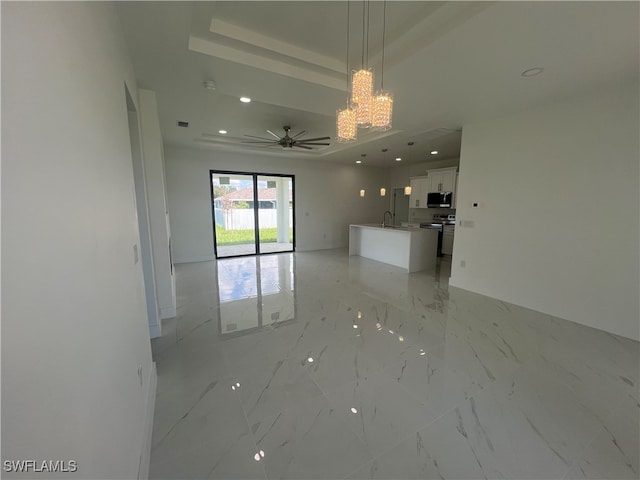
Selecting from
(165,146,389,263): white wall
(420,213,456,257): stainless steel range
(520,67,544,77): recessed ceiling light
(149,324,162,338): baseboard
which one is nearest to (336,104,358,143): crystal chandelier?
(520,67,544,77): recessed ceiling light

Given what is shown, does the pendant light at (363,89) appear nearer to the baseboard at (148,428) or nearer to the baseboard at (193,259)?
the baseboard at (148,428)

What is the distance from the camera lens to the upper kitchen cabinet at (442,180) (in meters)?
6.65

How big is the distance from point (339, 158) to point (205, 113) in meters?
4.07

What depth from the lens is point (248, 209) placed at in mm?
6969

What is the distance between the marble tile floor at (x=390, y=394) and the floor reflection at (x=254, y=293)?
0.16 ft

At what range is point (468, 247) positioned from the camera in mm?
4273

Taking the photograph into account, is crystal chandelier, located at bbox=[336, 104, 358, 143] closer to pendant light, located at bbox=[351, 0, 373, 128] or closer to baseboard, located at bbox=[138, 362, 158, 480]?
pendant light, located at bbox=[351, 0, 373, 128]

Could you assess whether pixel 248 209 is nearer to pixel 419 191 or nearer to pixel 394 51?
pixel 419 191

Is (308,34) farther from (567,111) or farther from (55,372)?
(567,111)

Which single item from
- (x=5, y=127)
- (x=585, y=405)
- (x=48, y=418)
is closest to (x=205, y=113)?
(x=5, y=127)

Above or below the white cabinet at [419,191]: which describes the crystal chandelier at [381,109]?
above

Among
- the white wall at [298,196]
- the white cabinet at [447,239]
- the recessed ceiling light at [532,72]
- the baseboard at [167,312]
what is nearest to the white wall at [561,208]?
the recessed ceiling light at [532,72]

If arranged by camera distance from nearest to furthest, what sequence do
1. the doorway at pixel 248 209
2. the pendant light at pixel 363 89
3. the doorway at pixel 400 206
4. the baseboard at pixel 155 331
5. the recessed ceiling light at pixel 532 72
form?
the pendant light at pixel 363 89, the recessed ceiling light at pixel 532 72, the baseboard at pixel 155 331, the doorway at pixel 248 209, the doorway at pixel 400 206

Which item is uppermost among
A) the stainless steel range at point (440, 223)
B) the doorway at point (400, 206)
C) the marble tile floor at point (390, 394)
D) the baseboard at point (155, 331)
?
the doorway at point (400, 206)
